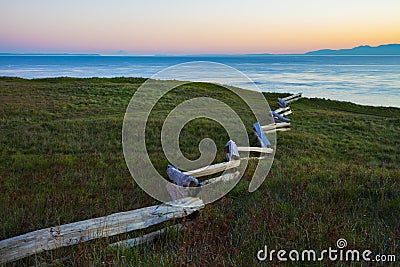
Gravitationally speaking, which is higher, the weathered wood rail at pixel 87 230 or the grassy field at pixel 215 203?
the weathered wood rail at pixel 87 230

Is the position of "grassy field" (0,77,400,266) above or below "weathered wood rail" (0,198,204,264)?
below

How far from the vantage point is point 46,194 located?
6.23 m

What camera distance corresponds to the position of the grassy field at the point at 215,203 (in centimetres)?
405

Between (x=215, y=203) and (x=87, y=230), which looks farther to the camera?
(x=215, y=203)

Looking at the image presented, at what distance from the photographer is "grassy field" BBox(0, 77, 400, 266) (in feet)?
13.3

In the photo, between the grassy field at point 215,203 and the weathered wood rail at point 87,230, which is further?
the grassy field at point 215,203

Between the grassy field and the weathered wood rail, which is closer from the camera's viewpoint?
the weathered wood rail

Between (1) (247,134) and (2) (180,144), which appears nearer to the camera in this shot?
(2) (180,144)

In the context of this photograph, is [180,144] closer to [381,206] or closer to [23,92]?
[381,206]

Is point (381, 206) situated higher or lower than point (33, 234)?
lower

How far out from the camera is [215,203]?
595 cm

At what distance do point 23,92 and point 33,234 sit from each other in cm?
2566

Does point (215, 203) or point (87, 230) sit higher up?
point (87, 230)

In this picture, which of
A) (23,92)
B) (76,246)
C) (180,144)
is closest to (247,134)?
(180,144)
